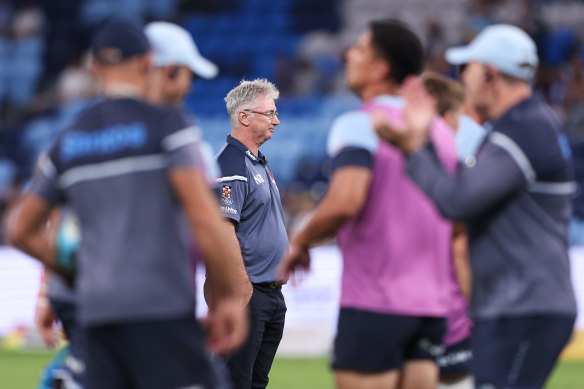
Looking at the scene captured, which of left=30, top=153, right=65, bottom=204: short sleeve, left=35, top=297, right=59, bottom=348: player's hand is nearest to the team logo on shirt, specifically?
left=35, top=297, right=59, bottom=348: player's hand

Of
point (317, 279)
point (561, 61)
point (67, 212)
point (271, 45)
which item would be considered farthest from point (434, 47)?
point (67, 212)

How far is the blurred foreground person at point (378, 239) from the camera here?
4578 mm

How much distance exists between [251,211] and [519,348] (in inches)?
107

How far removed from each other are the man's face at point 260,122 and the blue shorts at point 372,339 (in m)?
2.62

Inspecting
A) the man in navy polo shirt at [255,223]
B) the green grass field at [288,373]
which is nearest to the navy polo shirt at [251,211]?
the man in navy polo shirt at [255,223]

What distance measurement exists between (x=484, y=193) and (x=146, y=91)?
1.42 meters

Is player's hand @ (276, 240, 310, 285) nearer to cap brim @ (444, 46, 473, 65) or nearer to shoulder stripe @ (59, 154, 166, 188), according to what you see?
shoulder stripe @ (59, 154, 166, 188)

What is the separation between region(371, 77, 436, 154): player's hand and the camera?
4.41 meters

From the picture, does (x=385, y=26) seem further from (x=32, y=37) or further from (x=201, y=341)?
(x=32, y=37)

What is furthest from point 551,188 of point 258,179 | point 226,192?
point 258,179

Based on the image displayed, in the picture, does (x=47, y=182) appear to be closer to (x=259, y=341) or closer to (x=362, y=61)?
(x=362, y=61)

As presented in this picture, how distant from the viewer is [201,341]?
4.14 m

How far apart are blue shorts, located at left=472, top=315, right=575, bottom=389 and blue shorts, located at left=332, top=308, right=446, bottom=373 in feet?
1.20

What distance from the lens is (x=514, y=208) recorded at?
4.49 m
